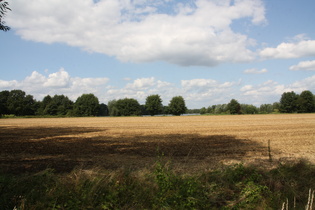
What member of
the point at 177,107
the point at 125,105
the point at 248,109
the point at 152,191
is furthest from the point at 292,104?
the point at 152,191

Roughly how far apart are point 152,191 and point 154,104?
11121cm

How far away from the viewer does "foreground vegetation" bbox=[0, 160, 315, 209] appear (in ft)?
19.1

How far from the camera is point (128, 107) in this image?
4515 inches

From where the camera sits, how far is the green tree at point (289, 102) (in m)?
112

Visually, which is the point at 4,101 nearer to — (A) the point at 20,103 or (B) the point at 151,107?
(A) the point at 20,103

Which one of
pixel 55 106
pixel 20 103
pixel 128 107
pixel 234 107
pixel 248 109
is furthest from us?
pixel 248 109

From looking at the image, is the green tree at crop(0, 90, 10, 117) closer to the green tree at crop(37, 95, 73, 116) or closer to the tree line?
the tree line

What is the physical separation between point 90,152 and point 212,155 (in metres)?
7.22

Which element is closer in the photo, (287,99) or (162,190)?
(162,190)

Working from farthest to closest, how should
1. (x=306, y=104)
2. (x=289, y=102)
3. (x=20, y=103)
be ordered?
1. (x=289, y=102)
2. (x=306, y=104)
3. (x=20, y=103)

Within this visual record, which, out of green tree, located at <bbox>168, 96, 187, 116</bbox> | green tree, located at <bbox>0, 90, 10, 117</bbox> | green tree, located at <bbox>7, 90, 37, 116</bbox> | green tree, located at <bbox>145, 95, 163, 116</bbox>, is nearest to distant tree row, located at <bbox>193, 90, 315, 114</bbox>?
green tree, located at <bbox>168, 96, 187, 116</bbox>

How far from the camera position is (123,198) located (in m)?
6.11


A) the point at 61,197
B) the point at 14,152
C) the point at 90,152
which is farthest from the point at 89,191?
the point at 14,152

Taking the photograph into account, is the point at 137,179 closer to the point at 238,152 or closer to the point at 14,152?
the point at 238,152
